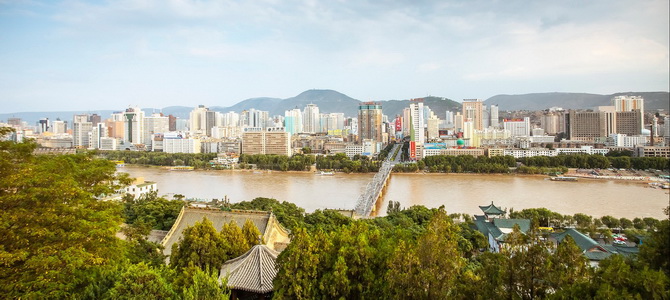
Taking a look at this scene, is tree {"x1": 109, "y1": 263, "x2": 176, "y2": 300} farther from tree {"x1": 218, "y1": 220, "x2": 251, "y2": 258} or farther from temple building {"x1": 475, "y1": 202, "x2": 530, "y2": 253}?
temple building {"x1": 475, "y1": 202, "x2": 530, "y2": 253}

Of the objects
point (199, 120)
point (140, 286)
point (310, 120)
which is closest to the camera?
point (140, 286)

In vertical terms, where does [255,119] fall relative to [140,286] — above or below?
above

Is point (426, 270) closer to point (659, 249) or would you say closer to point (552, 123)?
point (659, 249)

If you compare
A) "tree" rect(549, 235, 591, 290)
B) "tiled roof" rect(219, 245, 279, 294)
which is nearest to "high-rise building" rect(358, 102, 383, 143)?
"tiled roof" rect(219, 245, 279, 294)

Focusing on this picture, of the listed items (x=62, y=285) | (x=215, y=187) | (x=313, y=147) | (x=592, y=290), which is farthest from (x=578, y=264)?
(x=313, y=147)

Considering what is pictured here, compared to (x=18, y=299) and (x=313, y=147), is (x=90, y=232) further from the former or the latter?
(x=313, y=147)

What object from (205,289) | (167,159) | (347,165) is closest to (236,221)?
(205,289)
